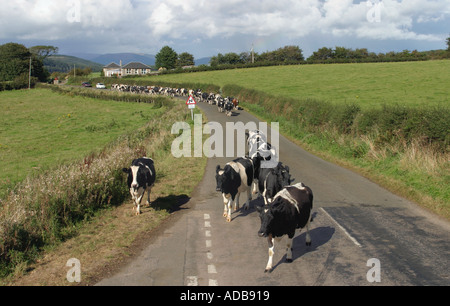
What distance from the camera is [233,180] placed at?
1271cm

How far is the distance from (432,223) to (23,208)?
12644 mm

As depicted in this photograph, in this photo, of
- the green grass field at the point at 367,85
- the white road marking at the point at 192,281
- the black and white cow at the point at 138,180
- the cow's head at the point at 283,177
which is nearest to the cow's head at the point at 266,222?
the white road marking at the point at 192,281

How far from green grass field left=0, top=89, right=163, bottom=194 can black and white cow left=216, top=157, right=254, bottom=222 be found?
1015 cm

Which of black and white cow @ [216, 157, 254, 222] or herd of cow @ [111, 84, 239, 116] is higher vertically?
herd of cow @ [111, 84, 239, 116]

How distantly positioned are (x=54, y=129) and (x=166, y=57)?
413ft

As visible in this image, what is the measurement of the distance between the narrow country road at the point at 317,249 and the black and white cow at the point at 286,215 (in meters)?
0.68

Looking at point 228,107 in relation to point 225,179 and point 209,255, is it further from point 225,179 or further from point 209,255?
point 209,255

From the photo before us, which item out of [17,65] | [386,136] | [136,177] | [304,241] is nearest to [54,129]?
[136,177]

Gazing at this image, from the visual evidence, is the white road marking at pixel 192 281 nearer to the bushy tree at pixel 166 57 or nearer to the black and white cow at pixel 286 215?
the black and white cow at pixel 286 215

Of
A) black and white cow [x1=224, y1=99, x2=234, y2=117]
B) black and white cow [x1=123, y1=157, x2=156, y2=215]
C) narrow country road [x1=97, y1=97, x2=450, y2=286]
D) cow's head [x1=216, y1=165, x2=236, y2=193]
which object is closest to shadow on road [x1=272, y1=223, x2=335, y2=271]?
narrow country road [x1=97, y1=97, x2=450, y2=286]

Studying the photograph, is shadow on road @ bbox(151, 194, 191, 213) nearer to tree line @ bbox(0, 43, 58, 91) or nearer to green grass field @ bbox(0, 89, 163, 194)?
green grass field @ bbox(0, 89, 163, 194)

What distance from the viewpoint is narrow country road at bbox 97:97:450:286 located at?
8.66m
